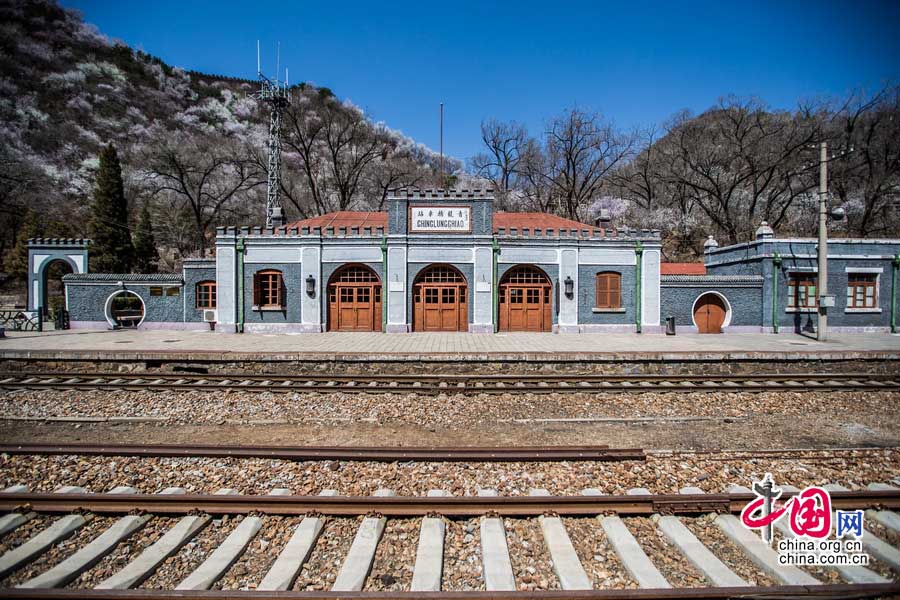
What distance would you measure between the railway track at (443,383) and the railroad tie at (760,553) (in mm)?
5617

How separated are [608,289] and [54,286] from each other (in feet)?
147

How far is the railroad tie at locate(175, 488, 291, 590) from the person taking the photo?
3227 millimetres

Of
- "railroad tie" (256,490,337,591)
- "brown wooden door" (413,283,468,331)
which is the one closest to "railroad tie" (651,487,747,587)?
"railroad tie" (256,490,337,591)

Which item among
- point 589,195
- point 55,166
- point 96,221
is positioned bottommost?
point 96,221

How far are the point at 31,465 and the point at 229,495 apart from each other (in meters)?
3.35

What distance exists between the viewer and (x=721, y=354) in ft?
41.4

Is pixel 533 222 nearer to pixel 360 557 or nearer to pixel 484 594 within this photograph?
pixel 360 557

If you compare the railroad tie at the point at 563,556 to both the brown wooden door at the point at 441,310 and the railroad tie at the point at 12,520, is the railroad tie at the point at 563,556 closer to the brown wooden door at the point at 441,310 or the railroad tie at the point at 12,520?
the railroad tie at the point at 12,520

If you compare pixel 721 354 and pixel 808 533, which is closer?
pixel 808 533

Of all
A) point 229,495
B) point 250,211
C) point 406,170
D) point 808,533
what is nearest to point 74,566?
point 229,495

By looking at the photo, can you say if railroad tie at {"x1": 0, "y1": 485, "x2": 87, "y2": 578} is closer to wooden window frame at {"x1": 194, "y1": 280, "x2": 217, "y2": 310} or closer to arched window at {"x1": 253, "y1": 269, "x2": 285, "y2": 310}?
arched window at {"x1": 253, "y1": 269, "x2": 285, "y2": 310}

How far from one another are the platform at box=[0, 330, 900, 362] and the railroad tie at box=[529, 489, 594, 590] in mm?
8401

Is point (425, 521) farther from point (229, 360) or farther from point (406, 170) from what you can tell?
point (406, 170)

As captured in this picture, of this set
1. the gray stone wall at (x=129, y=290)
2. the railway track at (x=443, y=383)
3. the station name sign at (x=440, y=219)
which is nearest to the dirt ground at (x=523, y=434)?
the railway track at (x=443, y=383)
